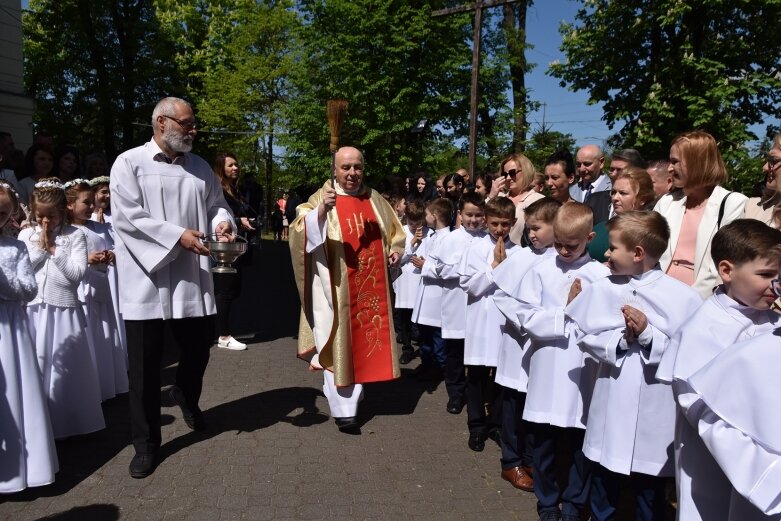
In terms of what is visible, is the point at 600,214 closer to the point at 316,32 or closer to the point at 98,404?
the point at 98,404

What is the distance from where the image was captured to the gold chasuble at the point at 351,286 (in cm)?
570

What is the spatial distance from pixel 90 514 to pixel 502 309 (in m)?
2.62

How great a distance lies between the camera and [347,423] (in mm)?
5484

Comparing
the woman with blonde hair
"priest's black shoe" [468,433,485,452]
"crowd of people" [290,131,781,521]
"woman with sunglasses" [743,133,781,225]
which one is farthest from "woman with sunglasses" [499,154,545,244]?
"woman with sunglasses" [743,133,781,225]

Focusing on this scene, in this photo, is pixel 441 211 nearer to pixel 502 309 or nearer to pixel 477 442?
pixel 477 442

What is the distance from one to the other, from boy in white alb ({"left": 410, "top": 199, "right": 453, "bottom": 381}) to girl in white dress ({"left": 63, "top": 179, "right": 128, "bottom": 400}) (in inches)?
111

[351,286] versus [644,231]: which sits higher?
[644,231]

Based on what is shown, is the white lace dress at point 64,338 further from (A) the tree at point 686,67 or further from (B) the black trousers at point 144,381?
(A) the tree at point 686,67

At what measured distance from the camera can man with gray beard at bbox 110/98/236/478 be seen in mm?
→ 4594

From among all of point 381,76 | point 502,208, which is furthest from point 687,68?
point 502,208

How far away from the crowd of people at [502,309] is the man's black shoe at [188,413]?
0.02 metres

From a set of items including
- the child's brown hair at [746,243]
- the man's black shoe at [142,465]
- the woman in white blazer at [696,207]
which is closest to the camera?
the child's brown hair at [746,243]

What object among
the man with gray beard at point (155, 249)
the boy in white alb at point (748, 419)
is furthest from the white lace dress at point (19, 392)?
the boy in white alb at point (748, 419)

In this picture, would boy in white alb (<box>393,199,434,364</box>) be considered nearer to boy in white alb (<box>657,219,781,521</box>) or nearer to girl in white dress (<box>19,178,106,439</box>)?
girl in white dress (<box>19,178,106,439</box>)
